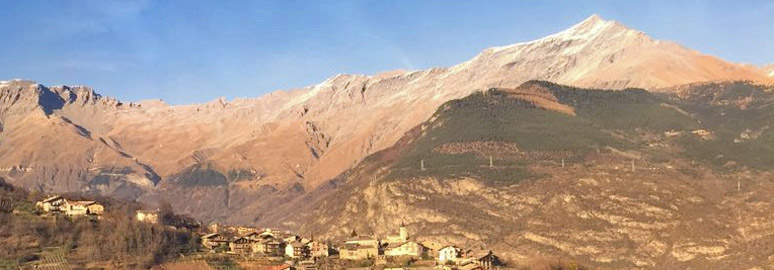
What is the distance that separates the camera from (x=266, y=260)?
144875 millimetres

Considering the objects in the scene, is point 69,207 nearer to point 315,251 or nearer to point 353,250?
point 315,251

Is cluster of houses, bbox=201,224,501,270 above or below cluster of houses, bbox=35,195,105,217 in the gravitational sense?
below

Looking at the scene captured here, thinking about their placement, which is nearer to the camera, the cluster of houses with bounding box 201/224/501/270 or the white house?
the white house

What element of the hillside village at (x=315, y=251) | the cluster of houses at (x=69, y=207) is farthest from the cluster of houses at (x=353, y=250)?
Answer: the cluster of houses at (x=69, y=207)

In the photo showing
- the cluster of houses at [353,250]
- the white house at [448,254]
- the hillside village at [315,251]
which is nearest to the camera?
the hillside village at [315,251]

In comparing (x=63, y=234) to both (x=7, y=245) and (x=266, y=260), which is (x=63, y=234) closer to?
(x=7, y=245)

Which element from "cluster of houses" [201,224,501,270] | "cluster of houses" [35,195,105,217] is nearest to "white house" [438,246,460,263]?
"cluster of houses" [201,224,501,270]

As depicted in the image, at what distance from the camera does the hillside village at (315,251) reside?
141 m

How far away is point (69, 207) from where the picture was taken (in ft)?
529

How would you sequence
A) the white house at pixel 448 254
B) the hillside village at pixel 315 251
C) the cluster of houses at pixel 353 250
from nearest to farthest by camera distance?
1. the hillside village at pixel 315 251
2. the white house at pixel 448 254
3. the cluster of houses at pixel 353 250

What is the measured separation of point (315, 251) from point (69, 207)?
112ft

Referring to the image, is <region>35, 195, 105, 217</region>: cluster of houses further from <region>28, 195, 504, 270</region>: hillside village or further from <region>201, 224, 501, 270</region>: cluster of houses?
<region>201, 224, 501, 270</region>: cluster of houses

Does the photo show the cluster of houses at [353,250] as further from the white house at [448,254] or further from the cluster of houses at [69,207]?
the cluster of houses at [69,207]

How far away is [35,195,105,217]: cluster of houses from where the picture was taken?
522 ft
